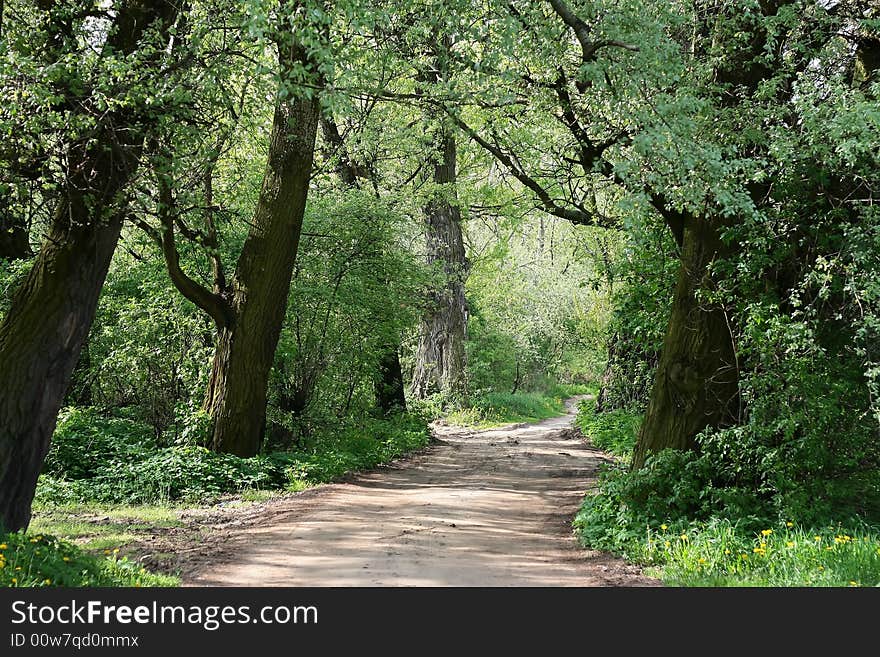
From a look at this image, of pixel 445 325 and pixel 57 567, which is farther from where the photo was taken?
pixel 445 325

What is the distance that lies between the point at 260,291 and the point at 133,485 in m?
3.18

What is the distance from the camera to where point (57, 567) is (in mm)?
5832

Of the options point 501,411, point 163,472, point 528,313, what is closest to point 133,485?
point 163,472

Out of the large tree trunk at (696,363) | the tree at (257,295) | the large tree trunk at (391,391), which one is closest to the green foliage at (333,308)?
the tree at (257,295)

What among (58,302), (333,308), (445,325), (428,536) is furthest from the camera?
(445,325)

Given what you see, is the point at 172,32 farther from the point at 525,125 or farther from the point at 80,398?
the point at 80,398

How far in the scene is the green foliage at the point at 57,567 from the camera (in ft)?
18.2

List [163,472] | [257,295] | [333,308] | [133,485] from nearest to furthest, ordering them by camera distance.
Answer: [133,485] < [163,472] < [257,295] < [333,308]

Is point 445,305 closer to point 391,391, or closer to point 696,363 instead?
point 391,391

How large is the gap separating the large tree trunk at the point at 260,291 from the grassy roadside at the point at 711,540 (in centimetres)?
518

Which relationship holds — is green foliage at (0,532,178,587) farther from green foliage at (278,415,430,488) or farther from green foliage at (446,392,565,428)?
green foliage at (446,392,565,428)

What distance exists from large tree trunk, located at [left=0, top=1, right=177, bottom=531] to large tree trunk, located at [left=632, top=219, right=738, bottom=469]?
5.98 m

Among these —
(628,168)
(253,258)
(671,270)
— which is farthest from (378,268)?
(628,168)

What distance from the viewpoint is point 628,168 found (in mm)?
7145
